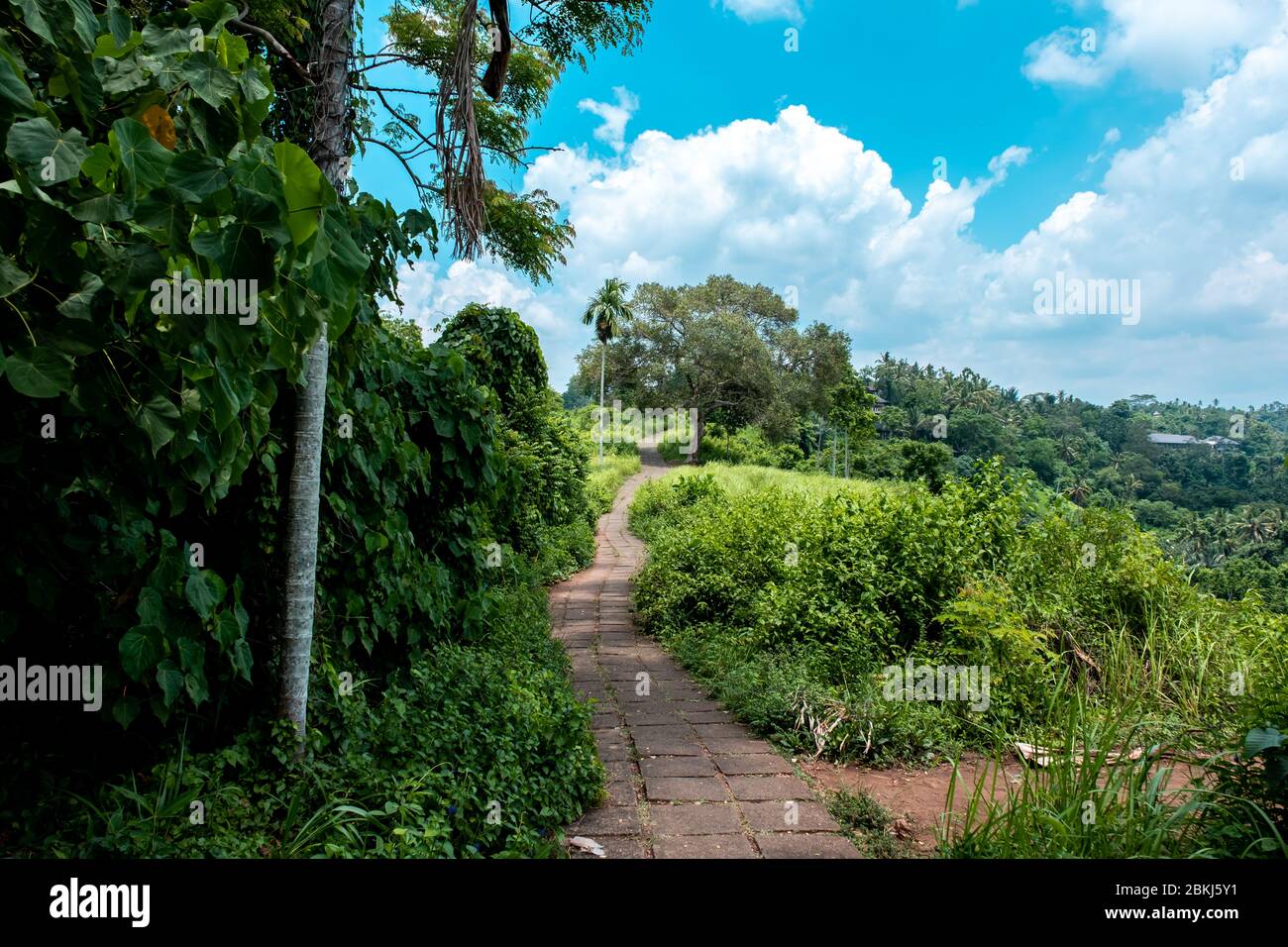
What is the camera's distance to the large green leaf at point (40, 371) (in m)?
1.36

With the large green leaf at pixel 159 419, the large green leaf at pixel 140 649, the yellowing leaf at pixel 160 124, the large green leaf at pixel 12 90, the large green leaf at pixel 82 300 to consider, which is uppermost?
the yellowing leaf at pixel 160 124

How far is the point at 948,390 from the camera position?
57.3 metres

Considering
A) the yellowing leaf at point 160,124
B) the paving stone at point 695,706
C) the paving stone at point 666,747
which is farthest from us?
the paving stone at point 695,706

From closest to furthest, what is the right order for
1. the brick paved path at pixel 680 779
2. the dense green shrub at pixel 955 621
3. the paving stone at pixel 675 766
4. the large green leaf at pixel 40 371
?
the large green leaf at pixel 40 371 → the brick paved path at pixel 680 779 → the paving stone at pixel 675 766 → the dense green shrub at pixel 955 621

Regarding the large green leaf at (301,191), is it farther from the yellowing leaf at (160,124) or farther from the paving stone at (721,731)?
the paving stone at (721,731)

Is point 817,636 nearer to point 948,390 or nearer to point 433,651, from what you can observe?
point 433,651

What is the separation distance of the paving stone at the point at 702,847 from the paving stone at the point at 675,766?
0.61 m

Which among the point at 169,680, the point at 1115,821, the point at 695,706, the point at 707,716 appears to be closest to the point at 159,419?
the point at 169,680

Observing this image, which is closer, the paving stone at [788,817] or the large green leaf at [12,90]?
the large green leaf at [12,90]

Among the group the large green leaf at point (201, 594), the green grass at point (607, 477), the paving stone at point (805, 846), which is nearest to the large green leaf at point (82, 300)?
the large green leaf at point (201, 594)

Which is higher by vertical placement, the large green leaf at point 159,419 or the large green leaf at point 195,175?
the large green leaf at point 195,175

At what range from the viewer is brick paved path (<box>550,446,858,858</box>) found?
2859 mm

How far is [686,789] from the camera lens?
334 centimetres
